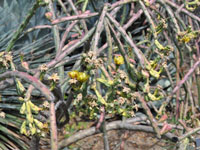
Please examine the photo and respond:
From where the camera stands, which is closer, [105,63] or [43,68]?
[43,68]

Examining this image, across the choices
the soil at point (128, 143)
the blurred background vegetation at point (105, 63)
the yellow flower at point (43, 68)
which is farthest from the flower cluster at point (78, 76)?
the soil at point (128, 143)

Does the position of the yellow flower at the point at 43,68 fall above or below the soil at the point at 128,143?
above

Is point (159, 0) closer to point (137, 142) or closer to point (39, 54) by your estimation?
point (137, 142)

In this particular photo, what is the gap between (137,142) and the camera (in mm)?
3500

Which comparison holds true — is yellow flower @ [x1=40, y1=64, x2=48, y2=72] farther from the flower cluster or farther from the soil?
the soil

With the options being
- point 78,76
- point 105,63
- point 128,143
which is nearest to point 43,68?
point 78,76

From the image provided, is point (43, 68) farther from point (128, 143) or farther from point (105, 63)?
point (128, 143)

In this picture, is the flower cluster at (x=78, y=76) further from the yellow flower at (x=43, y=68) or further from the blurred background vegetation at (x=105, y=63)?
the yellow flower at (x=43, y=68)

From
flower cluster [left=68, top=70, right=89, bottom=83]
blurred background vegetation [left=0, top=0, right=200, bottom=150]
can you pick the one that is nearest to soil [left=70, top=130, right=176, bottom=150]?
blurred background vegetation [left=0, top=0, right=200, bottom=150]

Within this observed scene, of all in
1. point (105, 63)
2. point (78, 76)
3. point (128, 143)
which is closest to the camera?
point (78, 76)

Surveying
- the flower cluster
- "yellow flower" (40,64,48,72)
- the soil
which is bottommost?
the soil

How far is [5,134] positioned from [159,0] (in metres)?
2.15

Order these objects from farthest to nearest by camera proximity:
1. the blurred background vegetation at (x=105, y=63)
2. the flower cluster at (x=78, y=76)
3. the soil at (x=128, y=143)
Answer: the soil at (x=128, y=143), the blurred background vegetation at (x=105, y=63), the flower cluster at (x=78, y=76)

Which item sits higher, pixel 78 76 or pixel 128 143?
pixel 78 76
